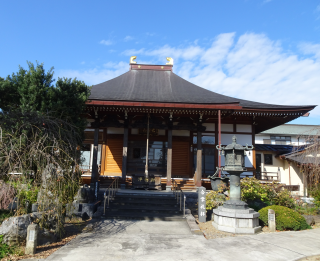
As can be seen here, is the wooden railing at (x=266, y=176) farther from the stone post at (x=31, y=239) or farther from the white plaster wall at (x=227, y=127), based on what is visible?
the stone post at (x=31, y=239)

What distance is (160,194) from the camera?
10086mm

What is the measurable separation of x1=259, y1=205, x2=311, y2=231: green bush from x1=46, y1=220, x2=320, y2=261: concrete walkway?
0.30 m

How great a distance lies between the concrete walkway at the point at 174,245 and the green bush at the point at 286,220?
0.97 ft

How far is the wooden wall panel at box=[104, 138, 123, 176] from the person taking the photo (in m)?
13.8

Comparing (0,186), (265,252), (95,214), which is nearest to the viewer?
(0,186)

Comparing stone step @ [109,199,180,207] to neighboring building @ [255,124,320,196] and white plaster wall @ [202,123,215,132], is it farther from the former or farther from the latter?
neighboring building @ [255,124,320,196]

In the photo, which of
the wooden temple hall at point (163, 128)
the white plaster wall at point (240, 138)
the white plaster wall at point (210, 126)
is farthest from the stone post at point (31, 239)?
the white plaster wall at point (240, 138)

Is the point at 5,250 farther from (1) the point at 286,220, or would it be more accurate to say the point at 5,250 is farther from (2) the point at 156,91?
(2) the point at 156,91

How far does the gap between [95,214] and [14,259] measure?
3354mm

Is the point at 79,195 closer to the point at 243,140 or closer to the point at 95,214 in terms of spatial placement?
the point at 95,214

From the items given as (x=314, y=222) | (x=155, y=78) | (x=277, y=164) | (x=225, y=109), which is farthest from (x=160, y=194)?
→ (x=277, y=164)

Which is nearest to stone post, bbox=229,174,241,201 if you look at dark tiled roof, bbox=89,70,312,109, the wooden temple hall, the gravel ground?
the gravel ground

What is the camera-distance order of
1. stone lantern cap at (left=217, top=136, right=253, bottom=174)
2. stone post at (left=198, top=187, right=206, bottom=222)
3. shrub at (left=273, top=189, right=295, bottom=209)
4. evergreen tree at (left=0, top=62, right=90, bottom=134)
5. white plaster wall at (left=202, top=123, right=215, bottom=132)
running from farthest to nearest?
white plaster wall at (left=202, top=123, right=215, bottom=132) < shrub at (left=273, top=189, right=295, bottom=209) < stone post at (left=198, top=187, right=206, bottom=222) < stone lantern cap at (left=217, top=136, right=253, bottom=174) < evergreen tree at (left=0, top=62, right=90, bottom=134)

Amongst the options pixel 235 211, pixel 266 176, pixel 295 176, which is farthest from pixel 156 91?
pixel 295 176
